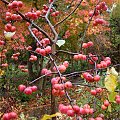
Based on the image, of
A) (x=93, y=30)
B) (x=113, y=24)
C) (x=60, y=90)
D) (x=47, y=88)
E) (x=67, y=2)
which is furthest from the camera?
(x=113, y=24)

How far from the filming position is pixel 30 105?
36.3 ft

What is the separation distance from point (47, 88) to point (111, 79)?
39.2 ft

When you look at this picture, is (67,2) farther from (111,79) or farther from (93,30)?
(111,79)

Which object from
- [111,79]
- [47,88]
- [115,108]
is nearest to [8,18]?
[111,79]

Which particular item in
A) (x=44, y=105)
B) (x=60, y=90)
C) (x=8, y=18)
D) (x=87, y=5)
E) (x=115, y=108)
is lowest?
(x=44, y=105)

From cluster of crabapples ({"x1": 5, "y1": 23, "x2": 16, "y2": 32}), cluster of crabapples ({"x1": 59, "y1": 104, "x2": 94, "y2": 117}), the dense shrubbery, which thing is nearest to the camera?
cluster of crabapples ({"x1": 59, "y1": 104, "x2": 94, "y2": 117})

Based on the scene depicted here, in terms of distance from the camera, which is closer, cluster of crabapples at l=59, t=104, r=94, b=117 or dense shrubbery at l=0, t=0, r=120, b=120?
cluster of crabapples at l=59, t=104, r=94, b=117

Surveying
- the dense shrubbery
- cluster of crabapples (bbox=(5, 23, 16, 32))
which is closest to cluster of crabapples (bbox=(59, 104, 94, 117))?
the dense shrubbery

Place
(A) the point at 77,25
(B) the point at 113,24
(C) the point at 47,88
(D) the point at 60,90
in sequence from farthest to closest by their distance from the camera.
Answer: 1. (B) the point at 113,24
2. (C) the point at 47,88
3. (A) the point at 77,25
4. (D) the point at 60,90

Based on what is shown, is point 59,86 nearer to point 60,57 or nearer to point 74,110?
point 74,110

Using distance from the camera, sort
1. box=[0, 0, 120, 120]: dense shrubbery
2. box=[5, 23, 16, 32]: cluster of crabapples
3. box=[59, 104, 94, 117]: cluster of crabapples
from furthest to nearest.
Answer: box=[5, 23, 16, 32]: cluster of crabapples → box=[0, 0, 120, 120]: dense shrubbery → box=[59, 104, 94, 117]: cluster of crabapples

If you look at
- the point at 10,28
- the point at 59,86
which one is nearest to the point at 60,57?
the point at 10,28

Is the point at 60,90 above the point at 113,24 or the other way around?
the other way around

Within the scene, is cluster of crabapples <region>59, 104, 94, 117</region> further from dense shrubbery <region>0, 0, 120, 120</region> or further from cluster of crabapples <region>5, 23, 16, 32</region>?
cluster of crabapples <region>5, 23, 16, 32</region>
